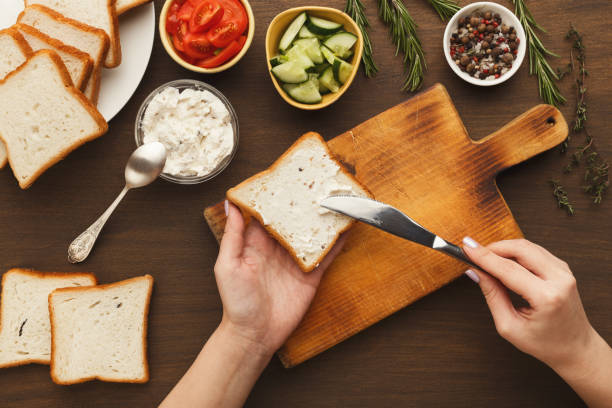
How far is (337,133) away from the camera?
99.4 inches

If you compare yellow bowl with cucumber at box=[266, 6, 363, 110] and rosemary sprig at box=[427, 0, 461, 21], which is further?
rosemary sprig at box=[427, 0, 461, 21]

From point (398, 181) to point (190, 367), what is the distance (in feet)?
5.02

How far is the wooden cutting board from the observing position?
7.85 ft

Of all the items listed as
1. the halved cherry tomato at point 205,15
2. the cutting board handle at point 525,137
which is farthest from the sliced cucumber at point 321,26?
the cutting board handle at point 525,137

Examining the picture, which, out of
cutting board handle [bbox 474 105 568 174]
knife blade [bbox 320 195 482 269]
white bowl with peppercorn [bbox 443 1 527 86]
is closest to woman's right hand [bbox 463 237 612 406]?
knife blade [bbox 320 195 482 269]

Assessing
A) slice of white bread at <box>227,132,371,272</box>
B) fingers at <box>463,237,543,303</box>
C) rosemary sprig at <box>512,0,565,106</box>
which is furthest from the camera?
rosemary sprig at <box>512,0,565,106</box>

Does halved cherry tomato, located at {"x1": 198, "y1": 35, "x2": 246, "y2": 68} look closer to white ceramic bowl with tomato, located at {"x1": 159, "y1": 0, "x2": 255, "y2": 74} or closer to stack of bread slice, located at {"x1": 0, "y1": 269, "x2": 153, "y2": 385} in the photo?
white ceramic bowl with tomato, located at {"x1": 159, "y1": 0, "x2": 255, "y2": 74}

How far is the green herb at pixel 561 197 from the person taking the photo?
8.21 feet

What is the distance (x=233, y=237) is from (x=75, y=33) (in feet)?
4.60

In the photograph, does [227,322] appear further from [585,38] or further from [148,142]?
[585,38]

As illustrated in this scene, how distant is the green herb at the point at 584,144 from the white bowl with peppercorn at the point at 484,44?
399 mm

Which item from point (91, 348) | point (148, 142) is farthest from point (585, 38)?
point (91, 348)

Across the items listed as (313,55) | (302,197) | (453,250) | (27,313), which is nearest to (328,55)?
(313,55)

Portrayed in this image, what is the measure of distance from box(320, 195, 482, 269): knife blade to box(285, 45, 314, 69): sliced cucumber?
0.68m
